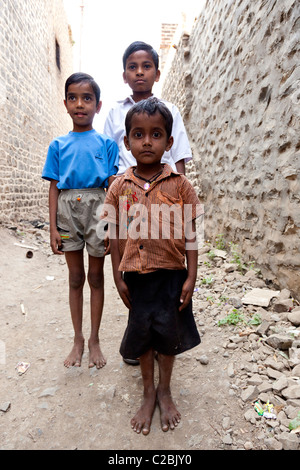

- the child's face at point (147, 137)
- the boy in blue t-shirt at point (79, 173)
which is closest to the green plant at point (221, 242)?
the boy in blue t-shirt at point (79, 173)

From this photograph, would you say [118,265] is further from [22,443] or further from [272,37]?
[272,37]

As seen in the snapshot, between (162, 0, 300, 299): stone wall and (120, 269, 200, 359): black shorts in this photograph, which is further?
(162, 0, 300, 299): stone wall

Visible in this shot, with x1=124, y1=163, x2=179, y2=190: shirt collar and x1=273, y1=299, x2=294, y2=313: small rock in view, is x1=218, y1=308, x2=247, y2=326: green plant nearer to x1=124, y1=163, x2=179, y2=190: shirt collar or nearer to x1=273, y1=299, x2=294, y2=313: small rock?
x1=273, y1=299, x2=294, y2=313: small rock

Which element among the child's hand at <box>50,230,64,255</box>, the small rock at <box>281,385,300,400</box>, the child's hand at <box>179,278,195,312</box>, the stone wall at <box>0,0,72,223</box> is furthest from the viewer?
the stone wall at <box>0,0,72,223</box>

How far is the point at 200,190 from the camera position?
463 centimetres

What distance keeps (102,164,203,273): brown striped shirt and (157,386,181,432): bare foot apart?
2.39 feet

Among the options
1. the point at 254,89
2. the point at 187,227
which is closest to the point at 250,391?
the point at 187,227

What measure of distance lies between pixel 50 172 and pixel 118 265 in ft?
2.62

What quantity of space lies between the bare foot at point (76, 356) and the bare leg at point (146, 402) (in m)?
0.61

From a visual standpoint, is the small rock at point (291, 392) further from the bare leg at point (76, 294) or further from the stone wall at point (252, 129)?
the bare leg at point (76, 294)

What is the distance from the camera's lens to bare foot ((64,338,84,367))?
1911 mm

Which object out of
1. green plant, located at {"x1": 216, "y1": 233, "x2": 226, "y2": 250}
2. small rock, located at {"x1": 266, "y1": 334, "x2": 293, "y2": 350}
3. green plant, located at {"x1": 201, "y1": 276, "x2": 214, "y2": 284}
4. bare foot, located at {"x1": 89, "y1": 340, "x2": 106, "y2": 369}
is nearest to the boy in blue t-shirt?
bare foot, located at {"x1": 89, "y1": 340, "x2": 106, "y2": 369}

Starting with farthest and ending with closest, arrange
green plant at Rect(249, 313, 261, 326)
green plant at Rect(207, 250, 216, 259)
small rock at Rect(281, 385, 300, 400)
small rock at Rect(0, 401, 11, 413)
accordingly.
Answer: green plant at Rect(207, 250, 216, 259) → green plant at Rect(249, 313, 261, 326) → small rock at Rect(0, 401, 11, 413) → small rock at Rect(281, 385, 300, 400)

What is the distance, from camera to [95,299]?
6.32 feet
